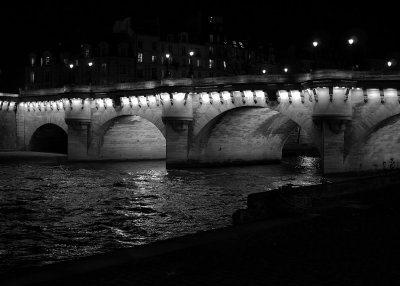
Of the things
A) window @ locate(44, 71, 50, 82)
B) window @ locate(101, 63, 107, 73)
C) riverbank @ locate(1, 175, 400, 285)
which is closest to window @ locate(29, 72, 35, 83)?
window @ locate(44, 71, 50, 82)

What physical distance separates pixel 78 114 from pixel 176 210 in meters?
27.7

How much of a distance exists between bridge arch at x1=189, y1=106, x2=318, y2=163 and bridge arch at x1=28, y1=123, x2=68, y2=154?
22.8 m

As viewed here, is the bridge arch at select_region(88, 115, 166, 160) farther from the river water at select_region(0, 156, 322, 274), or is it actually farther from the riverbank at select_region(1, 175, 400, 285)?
the riverbank at select_region(1, 175, 400, 285)

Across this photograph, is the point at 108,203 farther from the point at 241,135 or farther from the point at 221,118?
the point at 241,135

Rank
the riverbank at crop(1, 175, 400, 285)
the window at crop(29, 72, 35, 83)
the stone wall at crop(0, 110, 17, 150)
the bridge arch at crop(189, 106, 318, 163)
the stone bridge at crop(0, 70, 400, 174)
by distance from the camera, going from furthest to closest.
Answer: the window at crop(29, 72, 35, 83), the stone wall at crop(0, 110, 17, 150), the bridge arch at crop(189, 106, 318, 163), the stone bridge at crop(0, 70, 400, 174), the riverbank at crop(1, 175, 400, 285)

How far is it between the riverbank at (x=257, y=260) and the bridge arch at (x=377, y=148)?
71.2 ft

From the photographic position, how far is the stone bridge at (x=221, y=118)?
107 ft

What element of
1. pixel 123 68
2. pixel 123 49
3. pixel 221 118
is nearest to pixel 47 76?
pixel 123 68

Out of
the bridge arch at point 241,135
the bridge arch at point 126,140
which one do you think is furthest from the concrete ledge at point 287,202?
the bridge arch at point 126,140

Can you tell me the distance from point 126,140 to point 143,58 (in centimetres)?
2446

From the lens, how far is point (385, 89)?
103 ft

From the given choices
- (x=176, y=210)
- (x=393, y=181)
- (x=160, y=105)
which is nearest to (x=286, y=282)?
(x=393, y=181)

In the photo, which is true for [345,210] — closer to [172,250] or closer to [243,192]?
[172,250]

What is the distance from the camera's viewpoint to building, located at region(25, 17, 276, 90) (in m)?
71.1
